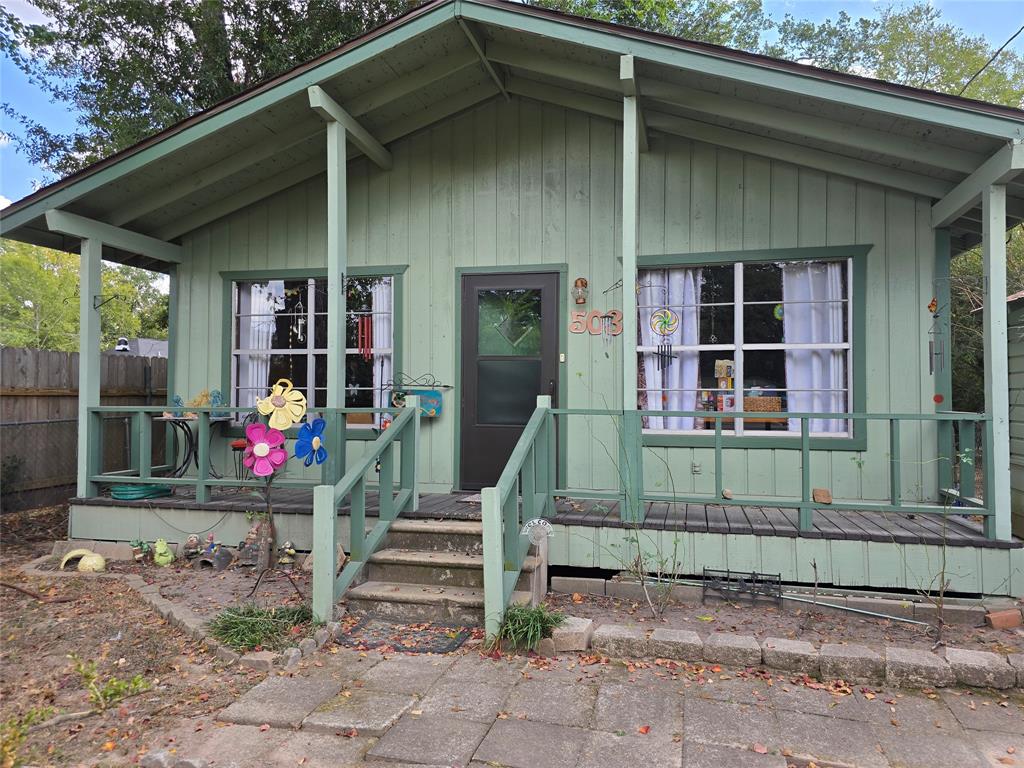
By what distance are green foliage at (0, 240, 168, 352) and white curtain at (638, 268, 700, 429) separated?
2436 centimetres

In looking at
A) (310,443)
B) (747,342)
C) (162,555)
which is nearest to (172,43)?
(162,555)

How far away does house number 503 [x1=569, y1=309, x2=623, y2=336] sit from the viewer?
5.71m

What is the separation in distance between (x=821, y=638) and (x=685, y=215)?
346cm

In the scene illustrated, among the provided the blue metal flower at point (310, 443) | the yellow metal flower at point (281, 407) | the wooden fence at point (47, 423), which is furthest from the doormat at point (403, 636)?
the wooden fence at point (47, 423)

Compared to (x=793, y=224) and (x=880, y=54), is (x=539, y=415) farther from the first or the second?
(x=880, y=54)

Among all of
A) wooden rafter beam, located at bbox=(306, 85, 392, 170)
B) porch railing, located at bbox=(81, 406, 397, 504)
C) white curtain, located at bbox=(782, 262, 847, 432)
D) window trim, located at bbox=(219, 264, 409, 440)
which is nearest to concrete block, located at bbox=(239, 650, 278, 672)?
porch railing, located at bbox=(81, 406, 397, 504)

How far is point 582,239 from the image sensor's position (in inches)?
229

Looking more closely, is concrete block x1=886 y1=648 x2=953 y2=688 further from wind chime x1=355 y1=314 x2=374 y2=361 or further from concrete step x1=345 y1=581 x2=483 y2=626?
wind chime x1=355 y1=314 x2=374 y2=361

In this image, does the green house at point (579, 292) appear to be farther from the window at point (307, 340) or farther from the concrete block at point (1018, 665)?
the concrete block at point (1018, 665)

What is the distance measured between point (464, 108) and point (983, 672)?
557 cm

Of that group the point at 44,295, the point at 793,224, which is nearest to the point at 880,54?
the point at 793,224

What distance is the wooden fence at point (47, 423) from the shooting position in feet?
23.7

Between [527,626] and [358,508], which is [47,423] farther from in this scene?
[527,626]

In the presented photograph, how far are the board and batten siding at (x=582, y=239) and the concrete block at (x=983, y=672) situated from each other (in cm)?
185
